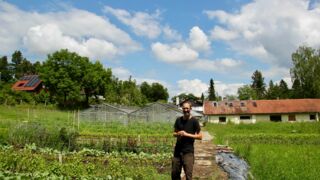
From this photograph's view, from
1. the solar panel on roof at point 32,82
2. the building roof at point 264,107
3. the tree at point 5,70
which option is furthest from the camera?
the tree at point 5,70

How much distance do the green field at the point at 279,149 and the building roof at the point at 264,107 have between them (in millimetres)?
14776

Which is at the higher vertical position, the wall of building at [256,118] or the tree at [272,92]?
the tree at [272,92]

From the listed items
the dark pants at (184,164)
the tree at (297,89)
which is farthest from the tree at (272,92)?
the dark pants at (184,164)

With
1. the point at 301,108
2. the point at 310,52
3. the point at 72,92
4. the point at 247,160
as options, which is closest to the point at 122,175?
the point at 247,160

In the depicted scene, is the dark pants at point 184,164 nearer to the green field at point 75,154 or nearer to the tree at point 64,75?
the green field at point 75,154

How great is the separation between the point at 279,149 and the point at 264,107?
123 feet

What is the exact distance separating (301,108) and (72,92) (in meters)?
31.2

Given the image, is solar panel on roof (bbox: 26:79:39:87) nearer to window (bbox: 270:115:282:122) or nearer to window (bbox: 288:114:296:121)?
window (bbox: 270:115:282:122)

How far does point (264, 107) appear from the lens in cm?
5672

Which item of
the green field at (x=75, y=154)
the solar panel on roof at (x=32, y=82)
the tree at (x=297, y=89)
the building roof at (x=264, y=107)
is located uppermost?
the solar panel on roof at (x=32, y=82)

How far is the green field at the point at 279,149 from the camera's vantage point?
34.9ft

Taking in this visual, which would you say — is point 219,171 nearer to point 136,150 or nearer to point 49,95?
point 136,150

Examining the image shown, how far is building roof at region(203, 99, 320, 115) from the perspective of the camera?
55.1 metres

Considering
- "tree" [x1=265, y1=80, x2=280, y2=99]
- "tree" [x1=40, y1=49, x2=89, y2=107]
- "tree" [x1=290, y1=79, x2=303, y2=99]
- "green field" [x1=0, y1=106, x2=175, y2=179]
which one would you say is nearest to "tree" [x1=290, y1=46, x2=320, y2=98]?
"tree" [x1=290, y1=79, x2=303, y2=99]
